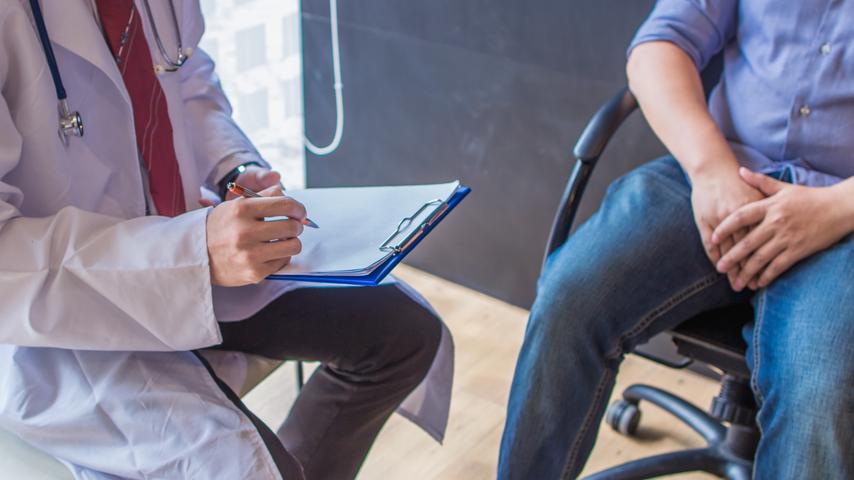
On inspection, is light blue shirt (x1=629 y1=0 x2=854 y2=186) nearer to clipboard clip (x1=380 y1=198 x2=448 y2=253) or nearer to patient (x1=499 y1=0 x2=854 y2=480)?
patient (x1=499 y1=0 x2=854 y2=480)

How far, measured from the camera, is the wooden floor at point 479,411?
188 cm

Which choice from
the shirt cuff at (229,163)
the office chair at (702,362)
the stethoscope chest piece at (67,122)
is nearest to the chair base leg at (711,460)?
the office chair at (702,362)

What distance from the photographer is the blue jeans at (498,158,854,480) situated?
1.30m

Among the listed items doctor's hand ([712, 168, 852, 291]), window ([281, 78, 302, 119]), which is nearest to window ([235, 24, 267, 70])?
window ([281, 78, 302, 119])

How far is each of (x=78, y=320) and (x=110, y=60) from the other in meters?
0.31

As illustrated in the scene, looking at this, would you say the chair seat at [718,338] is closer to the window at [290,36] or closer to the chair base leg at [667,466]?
the chair base leg at [667,466]

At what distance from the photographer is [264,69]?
2.47 m

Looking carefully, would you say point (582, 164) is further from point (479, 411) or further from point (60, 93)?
point (60, 93)

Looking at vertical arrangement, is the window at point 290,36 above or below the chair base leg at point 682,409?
above

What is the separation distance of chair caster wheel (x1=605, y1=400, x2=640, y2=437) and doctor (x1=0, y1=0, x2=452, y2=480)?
86cm

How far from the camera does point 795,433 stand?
4.18ft

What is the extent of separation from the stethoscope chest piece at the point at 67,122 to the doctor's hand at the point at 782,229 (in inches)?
34.2

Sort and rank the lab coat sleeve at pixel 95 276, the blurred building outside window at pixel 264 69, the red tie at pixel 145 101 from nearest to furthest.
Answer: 1. the lab coat sleeve at pixel 95 276
2. the red tie at pixel 145 101
3. the blurred building outside window at pixel 264 69

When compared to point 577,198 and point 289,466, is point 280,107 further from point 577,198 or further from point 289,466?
point 289,466
